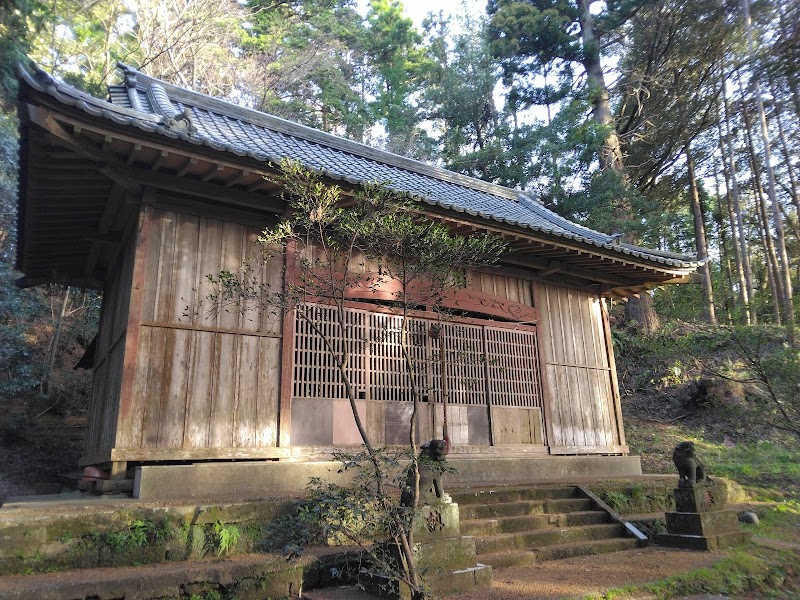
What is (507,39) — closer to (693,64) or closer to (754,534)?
(693,64)

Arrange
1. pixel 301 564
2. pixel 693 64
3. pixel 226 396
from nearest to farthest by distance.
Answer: pixel 301 564 < pixel 226 396 < pixel 693 64

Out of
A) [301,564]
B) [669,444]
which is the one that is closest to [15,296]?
[301,564]

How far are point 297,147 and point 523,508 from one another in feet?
24.2

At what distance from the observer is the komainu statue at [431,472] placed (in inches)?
179

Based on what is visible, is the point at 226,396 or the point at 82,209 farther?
the point at 82,209

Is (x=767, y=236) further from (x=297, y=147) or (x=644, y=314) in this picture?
(x=297, y=147)

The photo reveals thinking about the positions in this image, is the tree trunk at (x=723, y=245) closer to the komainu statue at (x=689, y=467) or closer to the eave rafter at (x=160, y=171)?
the komainu statue at (x=689, y=467)

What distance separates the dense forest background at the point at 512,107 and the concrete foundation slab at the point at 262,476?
375 inches

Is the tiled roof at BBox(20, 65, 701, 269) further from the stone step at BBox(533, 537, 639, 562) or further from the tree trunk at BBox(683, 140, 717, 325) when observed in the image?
the tree trunk at BBox(683, 140, 717, 325)

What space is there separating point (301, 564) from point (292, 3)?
28.9 m

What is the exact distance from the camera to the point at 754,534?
7309mm

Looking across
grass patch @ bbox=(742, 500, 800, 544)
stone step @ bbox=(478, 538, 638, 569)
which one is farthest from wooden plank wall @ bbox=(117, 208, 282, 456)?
grass patch @ bbox=(742, 500, 800, 544)

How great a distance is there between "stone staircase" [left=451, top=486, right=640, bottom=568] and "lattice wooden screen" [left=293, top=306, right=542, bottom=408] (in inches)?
63.3

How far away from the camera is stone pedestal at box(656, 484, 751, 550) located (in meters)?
6.23
